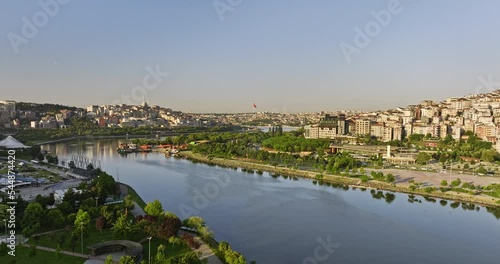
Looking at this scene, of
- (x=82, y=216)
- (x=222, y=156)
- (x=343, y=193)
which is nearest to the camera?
(x=82, y=216)

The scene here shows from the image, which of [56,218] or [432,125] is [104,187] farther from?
[432,125]

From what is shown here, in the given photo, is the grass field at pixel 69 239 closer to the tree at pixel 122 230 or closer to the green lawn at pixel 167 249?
the tree at pixel 122 230

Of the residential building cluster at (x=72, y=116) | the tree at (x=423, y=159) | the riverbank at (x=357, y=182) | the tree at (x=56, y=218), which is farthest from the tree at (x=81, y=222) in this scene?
the residential building cluster at (x=72, y=116)

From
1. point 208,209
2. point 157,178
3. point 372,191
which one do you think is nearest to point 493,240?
point 372,191

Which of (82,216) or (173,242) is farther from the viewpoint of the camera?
(82,216)

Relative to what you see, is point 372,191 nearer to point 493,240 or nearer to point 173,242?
point 493,240

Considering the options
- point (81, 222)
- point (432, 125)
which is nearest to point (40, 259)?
point (81, 222)
